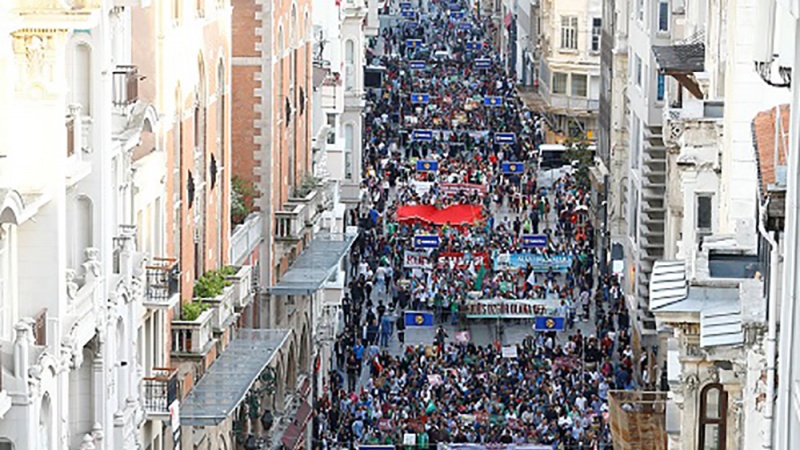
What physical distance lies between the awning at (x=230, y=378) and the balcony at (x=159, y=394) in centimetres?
357

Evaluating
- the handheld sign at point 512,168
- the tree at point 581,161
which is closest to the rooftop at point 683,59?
the tree at point 581,161

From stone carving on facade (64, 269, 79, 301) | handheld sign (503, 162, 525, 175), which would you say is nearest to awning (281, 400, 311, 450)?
stone carving on facade (64, 269, 79, 301)

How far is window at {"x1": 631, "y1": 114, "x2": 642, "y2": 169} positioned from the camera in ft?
263

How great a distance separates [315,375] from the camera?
76062 millimetres

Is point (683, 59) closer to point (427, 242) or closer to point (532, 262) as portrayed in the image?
point (532, 262)

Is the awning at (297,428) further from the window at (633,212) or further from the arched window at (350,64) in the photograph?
the arched window at (350,64)

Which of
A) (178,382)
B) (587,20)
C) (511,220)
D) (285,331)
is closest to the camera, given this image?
(178,382)

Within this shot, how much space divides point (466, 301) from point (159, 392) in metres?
38.4

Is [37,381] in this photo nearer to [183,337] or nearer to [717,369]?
[717,369]

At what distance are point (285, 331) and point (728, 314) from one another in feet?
94.3

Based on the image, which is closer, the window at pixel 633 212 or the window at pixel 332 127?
the window at pixel 633 212

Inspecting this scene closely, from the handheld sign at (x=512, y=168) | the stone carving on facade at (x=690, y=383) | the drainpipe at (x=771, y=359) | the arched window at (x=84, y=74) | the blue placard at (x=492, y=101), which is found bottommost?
the handheld sign at (x=512, y=168)

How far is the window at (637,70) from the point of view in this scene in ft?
267

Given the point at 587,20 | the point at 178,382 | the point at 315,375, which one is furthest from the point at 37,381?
the point at 587,20
